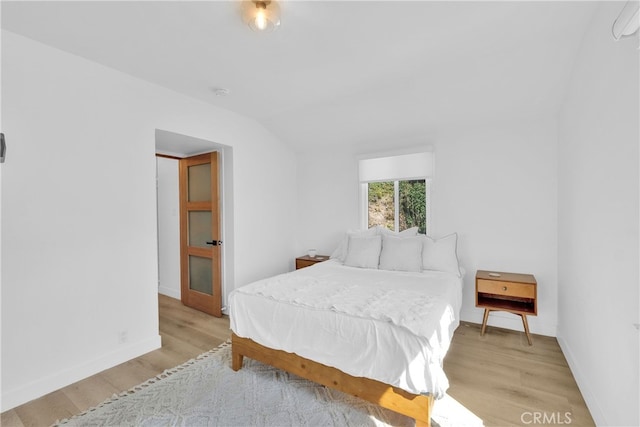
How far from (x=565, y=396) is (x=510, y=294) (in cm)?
93

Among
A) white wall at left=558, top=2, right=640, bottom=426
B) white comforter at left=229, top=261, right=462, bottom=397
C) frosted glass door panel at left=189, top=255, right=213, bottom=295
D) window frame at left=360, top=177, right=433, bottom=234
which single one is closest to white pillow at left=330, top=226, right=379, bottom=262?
window frame at left=360, top=177, right=433, bottom=234

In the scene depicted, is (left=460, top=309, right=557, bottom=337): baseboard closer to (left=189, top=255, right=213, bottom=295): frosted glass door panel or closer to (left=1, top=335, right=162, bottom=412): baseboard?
(left=189, top=255, right=213, bottom=295): frosted glass door panel

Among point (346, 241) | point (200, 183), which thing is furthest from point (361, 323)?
point (200, 183)

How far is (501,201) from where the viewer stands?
3189mm

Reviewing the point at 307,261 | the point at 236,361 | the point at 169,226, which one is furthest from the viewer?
the point at 169,226

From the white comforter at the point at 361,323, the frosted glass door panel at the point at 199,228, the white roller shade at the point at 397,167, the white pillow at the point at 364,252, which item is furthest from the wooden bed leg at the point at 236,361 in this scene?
the white roller shade at the point at 397,167

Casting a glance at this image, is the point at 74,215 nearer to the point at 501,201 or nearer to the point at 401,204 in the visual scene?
the point at 401,204

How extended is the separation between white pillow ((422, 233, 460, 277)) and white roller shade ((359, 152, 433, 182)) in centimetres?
87

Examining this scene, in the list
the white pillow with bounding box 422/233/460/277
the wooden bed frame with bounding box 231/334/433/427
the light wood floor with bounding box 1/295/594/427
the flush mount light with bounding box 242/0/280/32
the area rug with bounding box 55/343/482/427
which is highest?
the flush mount light with bounding box 242/0/280/32

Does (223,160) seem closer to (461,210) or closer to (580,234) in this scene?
(461,210)

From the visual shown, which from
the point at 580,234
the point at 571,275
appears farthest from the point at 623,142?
the point at 571,275

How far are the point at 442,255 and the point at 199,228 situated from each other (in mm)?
3086

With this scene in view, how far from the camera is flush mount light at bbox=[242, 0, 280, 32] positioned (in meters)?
1.72

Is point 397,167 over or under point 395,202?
over
